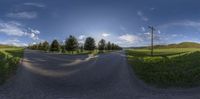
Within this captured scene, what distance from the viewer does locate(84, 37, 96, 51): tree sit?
8795 cm

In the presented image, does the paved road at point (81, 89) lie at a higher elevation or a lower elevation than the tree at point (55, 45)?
lower

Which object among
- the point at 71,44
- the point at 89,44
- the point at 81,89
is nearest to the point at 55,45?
the point at 71,44

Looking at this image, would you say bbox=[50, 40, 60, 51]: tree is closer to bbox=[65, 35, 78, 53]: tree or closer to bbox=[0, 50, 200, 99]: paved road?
bbox=[65, 35, 78, 53]: tree

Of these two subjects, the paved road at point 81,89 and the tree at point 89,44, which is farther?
the tree at point 89,44

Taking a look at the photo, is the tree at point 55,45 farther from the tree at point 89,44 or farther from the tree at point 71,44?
the tree at point 89,44

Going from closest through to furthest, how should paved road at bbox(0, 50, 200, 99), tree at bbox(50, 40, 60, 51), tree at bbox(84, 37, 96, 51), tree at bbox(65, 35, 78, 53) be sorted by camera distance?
paved road at bbox(0, 50, 200, 99) → tree at bbox(65, 35, 78, 53) → tree at bbox(84, 37, 96, 51) → tree at bbox(50, 40, 60, 51)

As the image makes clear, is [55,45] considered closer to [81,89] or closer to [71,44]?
[71,44]

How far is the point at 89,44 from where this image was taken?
88875mm

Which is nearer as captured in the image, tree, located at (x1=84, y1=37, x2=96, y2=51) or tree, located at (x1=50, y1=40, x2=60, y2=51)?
tree, located at (x1=84, y1=37, x2=96, y2=51)

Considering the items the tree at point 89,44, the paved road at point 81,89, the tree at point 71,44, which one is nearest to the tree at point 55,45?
the tree at point 71,44

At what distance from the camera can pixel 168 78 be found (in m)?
19.0

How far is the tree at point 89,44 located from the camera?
289ft

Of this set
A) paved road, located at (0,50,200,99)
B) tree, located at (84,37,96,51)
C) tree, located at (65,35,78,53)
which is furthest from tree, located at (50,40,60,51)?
paved road, located at (0,50,200,99)

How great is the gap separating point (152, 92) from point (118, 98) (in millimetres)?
2880
